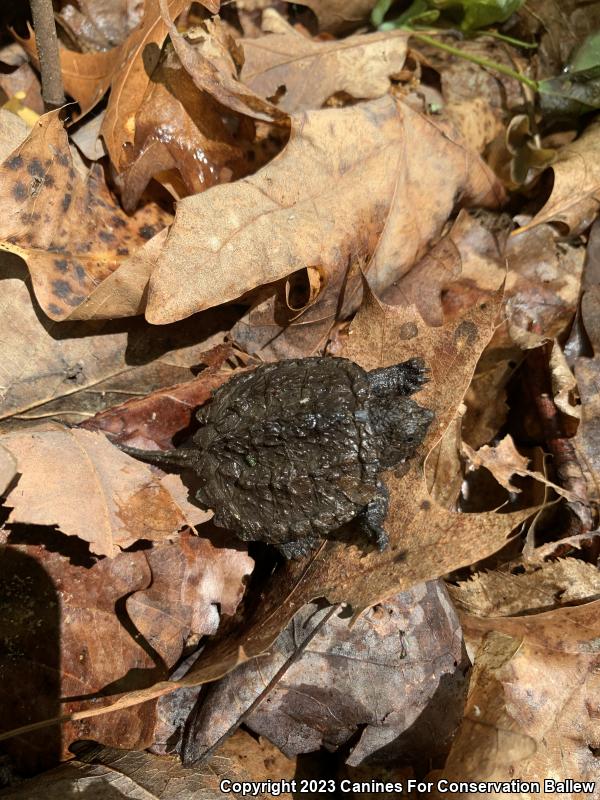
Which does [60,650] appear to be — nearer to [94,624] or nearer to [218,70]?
[94,624]

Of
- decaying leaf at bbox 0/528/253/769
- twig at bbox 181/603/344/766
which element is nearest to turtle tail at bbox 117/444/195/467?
decaying leaf at bbox 0/528/253/769

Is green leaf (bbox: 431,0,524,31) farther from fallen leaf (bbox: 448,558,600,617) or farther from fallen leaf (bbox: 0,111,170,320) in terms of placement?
fallen leaf (bbox: 448,558,600,617)

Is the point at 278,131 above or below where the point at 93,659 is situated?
above

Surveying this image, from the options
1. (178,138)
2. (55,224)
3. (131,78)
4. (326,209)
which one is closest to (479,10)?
(326,209)

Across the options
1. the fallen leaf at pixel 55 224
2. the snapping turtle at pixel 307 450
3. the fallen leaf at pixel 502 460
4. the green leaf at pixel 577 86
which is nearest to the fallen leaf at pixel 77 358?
the fallen leaf at pixel 55 224

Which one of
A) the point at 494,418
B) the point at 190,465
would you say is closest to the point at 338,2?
the point at 494,418

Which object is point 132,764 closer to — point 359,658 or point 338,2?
point 359,658

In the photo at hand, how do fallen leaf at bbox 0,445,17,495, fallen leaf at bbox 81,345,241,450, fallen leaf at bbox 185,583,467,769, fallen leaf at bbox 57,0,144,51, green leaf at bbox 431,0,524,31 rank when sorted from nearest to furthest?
fallen leaf at bbox 0,445,17,495 < fallen leaf at bbox 185,583,467,769 < fallen leaf at bbox 81,345,241,450 < fallen leaf at bbox 57,0,144,51 < green leaf at bbox 431,0,524,31
